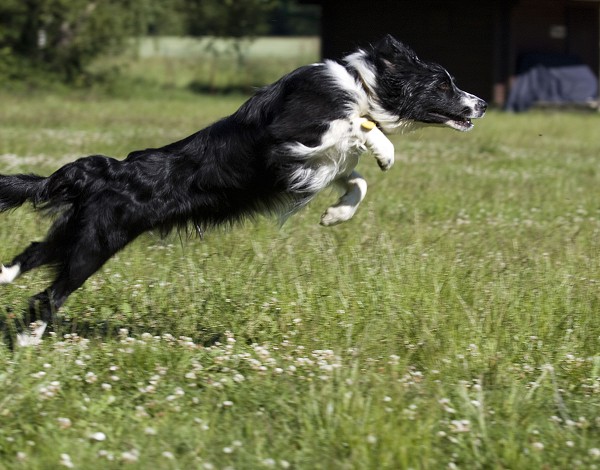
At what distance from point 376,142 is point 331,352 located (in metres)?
1.18

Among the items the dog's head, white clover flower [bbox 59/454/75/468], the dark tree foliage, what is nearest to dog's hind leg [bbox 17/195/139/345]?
white clover flower [bbox 59/454/75/468]

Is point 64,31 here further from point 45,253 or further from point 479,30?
point 45,253

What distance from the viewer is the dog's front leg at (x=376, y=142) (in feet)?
16.6

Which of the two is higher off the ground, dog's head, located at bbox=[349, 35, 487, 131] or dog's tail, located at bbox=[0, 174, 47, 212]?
dog's head, located at bbox=[349, 35, 487, 131]

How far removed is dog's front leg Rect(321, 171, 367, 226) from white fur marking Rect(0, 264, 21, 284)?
5.62ft

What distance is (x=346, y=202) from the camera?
5387 mm

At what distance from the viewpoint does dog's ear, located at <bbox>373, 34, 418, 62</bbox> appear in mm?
5277

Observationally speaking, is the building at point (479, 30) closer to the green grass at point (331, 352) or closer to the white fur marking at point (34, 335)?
the green grass at point (331, 352)

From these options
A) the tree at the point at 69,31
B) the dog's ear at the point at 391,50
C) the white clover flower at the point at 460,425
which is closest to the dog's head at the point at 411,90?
the dog's ear at the point at 391,50

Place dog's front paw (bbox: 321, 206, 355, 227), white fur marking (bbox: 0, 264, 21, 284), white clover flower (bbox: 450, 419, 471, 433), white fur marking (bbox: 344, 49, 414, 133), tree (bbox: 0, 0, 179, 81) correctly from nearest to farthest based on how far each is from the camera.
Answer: white clover flower (bbox: 450, 419, 471, 433) < white fur marking (bbox: 0, 264, 21, 284) < white fur marking (bbox: 344, 49, 414, 133) < dog's front paw (bbox: 321, 206, 355, 227) < tree (bbox: 0, 0, 179, 81)

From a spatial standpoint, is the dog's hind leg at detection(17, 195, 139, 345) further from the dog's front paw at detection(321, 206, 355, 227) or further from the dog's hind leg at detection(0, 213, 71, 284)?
the dog's front paw at detection(321, 206, 355, 227)

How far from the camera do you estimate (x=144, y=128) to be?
1708 cm

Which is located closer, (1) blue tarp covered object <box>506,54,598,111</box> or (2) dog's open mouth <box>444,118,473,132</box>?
(2) dog's open mouth <box>444,118,473,132</box>

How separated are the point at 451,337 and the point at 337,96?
1441 millimetres
